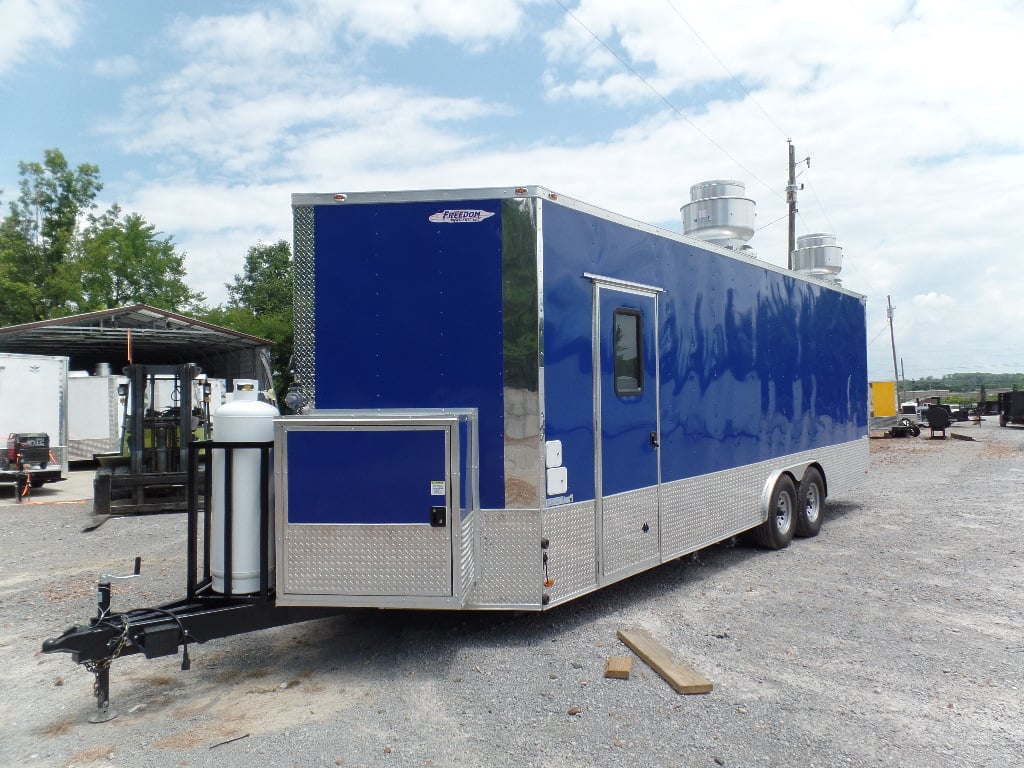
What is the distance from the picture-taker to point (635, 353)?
5.68 meters

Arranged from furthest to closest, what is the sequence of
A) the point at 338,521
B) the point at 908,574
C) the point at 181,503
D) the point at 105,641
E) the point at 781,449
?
the point at 181,503
the point at 781,449
the point at 908,574
the point at 338,521
the point at 105,641

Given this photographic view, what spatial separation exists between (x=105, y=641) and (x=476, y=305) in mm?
2802

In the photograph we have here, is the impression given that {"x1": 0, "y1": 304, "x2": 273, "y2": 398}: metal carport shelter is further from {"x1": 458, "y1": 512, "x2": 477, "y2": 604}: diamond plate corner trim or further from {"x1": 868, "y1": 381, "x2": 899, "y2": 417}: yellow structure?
{"x1": 868, "y1": 381, "x2": 899, "y2": 417}: yellow structure

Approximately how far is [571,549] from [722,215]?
468 centimetres

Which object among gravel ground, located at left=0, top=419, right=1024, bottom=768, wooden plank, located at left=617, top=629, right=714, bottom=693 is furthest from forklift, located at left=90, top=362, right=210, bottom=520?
wooden plank, located at left=617, top=629, right=714, bottom=693

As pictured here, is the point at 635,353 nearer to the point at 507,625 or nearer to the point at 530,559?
the point at 530,559

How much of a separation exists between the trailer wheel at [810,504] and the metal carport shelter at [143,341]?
10622 mm

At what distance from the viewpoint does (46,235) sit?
124 feet

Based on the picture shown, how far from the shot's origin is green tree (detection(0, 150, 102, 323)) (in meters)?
35.6

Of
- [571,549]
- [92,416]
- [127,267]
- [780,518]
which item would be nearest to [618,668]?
[571,549]

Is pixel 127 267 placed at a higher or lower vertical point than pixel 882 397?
higher

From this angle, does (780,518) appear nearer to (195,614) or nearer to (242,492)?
(242,492)

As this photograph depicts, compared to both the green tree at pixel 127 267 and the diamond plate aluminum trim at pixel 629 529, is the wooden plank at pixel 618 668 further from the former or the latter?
the green tree at pixel 127 267

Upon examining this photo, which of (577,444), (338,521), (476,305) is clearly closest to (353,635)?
(338,521)
